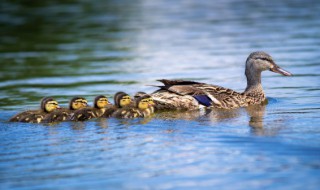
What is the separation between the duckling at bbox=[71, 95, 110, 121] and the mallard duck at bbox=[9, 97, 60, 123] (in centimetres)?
33

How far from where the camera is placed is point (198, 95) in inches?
461

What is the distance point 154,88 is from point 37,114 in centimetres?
379

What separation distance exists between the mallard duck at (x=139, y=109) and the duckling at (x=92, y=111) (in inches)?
7.1

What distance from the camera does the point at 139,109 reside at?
10922mm

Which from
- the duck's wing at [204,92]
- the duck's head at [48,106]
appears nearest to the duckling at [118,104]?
the duck's head at [48,106]

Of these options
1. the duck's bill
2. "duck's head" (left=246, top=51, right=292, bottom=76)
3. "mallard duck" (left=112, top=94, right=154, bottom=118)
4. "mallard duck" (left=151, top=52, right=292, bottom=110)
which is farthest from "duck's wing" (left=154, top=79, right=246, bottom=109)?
the duck's bill

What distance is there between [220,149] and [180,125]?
4.97 feet

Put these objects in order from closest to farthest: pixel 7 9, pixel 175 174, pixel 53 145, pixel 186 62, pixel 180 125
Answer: pixel 175 174 → pixel 53 145 → pixel 180 125 → pixel 186 62 → pixel 7 9

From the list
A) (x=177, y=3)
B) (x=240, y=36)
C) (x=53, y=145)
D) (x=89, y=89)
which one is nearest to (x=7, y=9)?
(x=177, y=3)

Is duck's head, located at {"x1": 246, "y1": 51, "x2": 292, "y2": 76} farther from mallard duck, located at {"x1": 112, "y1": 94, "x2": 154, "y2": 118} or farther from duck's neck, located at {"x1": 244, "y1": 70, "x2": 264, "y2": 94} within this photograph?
mallard duck, located at {"x1": 112, "y1": 94, "x2": 154, "y2": 118}

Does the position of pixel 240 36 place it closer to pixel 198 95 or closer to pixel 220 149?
pixel 198 95

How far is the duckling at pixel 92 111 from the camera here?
1068 centimetres

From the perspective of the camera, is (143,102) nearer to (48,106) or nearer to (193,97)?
(193,97)

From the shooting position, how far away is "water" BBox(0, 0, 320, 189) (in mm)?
8219
